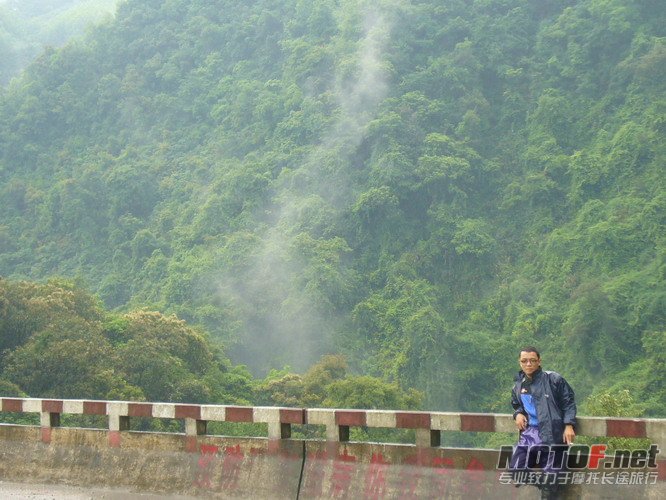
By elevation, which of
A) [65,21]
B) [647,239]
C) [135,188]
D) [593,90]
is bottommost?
[647,239]

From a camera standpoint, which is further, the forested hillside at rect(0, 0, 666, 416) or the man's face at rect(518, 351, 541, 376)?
the forested hillside at rect(0, 0, 666, 416)

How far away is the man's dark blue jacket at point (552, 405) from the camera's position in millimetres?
6594

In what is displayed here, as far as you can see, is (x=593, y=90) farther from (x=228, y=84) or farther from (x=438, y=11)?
(x=228, y=84)

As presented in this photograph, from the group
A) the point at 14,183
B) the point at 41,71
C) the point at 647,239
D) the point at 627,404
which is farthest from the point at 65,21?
the point at 627,404

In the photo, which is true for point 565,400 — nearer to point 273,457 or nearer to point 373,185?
point 273,457

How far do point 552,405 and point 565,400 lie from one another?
0.11 metres

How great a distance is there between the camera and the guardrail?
6695 millimetres

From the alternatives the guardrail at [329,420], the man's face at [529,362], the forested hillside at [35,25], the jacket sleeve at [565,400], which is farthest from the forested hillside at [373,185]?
the jacket sleeve at [565,400]

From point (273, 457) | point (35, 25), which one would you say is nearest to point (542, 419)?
point (273, 457)

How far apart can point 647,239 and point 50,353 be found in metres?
34.8

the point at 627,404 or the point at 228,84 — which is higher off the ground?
the point at 228,84

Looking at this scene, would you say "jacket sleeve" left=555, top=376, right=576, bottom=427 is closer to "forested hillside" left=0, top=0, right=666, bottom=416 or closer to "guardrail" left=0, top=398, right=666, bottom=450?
"guardrail" left=0, top=398, right=666, bottom=450

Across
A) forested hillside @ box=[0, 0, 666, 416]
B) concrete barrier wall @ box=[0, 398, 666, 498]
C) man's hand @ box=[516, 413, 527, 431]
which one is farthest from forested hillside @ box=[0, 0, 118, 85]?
man's hand @ box=[516, 413, 527, 431]

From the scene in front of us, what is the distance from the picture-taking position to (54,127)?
8544cm
